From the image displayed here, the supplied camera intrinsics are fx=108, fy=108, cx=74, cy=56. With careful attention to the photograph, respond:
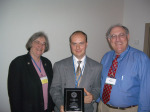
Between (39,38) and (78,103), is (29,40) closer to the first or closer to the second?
(39,38)

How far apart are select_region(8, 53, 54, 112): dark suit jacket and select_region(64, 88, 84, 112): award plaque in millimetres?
688

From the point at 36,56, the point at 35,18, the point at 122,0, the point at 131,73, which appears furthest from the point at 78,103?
the point at 122,0

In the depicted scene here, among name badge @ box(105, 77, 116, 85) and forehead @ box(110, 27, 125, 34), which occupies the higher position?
forehead @ box(110, 27, 125, 34)

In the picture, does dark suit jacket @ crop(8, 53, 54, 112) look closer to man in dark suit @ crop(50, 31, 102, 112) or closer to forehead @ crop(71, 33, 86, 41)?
man in dark suit @ crop(50, 31, 102, 112)

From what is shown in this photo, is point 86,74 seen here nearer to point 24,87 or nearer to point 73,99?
point 73,99

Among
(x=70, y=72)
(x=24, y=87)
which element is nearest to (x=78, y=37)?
(x=70, y=72)

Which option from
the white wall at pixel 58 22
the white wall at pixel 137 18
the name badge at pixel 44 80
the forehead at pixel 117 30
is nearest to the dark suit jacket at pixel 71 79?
the name badge at pixel 44 80

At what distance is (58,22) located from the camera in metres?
2.70

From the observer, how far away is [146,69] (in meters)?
1.83

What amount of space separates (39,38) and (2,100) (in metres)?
1.56

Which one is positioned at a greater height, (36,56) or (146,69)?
(36,56)

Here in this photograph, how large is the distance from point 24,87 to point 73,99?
958mm

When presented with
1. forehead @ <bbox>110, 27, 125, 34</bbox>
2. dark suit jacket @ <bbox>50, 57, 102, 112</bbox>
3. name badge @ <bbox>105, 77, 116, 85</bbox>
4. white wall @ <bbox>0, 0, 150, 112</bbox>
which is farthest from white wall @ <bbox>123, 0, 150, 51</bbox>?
dark suit jacket @ <bbox>50, 57, 102, 112</bbox>

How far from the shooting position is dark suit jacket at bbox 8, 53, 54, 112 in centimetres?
192
